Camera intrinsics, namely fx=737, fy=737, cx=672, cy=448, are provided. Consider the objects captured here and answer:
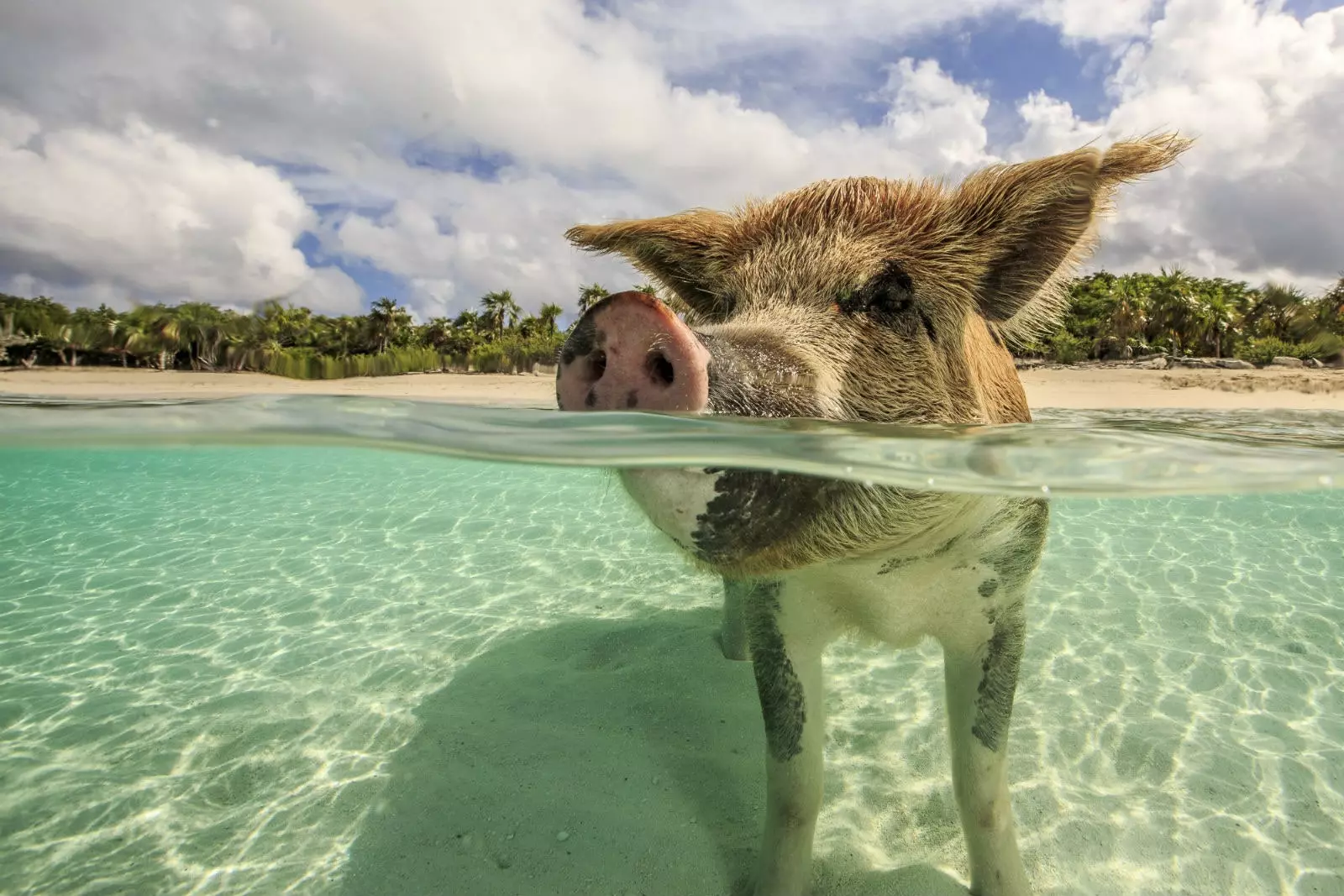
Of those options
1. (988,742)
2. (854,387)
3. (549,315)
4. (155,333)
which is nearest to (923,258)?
(854,387)

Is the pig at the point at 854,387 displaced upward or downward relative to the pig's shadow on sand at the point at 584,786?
upward

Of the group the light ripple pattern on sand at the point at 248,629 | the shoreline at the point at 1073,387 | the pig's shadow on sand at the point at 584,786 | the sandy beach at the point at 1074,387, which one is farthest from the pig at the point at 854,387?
the sandy beach at the point at 1074,387

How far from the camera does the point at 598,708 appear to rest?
4.30 m

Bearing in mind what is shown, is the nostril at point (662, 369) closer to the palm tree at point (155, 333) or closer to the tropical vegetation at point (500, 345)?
the tropical vegetation at point (500, 345)

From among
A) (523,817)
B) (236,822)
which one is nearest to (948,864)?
(523,817)

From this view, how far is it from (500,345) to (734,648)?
2960 centimetres

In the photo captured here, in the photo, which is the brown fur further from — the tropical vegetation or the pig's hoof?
the tropical vegetation

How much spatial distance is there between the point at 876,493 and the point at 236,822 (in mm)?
3264

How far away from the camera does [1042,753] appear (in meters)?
3.86

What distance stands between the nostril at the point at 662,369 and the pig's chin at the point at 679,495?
329 mm

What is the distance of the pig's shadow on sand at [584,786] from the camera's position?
3004mm

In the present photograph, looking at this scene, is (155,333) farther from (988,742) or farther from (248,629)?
(988,742)

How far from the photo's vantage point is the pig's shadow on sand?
3.00m

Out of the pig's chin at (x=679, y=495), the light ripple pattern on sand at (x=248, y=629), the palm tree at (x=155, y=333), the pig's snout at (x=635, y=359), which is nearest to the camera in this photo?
the pig's snout at (x=635, y=359)
